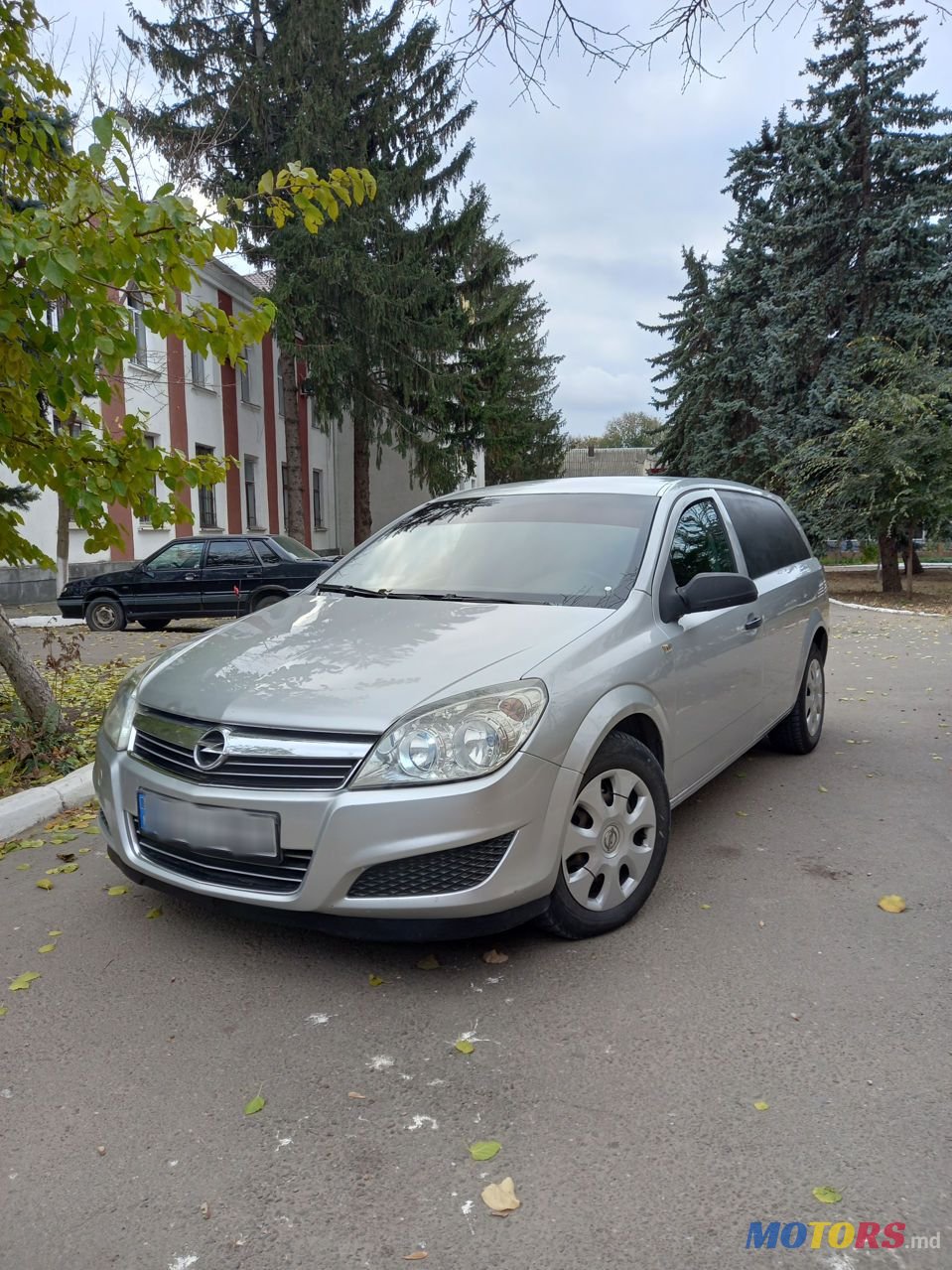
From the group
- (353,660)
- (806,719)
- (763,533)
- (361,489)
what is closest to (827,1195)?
(353,660)

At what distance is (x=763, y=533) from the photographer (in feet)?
18.2

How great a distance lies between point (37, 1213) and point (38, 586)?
62.5ft

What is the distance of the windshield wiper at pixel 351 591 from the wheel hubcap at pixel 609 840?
1.42m

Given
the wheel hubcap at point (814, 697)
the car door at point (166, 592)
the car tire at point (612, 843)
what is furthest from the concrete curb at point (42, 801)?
the car door at point (166, 592)

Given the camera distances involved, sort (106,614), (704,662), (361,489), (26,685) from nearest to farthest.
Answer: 1. (704,662)
2. (26,685)
3. (106,614)
4. (361,489)

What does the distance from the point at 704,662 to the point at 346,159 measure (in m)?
19.7

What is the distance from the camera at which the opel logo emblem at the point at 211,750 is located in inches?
117

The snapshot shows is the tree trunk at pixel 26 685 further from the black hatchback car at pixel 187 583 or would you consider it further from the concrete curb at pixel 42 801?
the black hatchback car at pixel 187 583

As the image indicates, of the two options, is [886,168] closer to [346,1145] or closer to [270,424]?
[270,424]

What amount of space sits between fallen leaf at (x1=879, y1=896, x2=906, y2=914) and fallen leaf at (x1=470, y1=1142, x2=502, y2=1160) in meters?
2.09

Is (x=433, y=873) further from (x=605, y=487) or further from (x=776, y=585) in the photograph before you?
(x=776, y=585)

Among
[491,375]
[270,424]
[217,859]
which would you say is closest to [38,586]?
[270,424]

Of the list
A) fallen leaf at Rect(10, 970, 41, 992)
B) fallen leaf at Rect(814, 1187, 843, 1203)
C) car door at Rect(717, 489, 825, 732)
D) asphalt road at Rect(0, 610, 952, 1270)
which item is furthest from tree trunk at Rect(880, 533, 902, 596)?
fallen leaf at Rect(10, 970, 41, 992)

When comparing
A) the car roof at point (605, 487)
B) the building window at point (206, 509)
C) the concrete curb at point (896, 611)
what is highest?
the building window at point (206, 509)
